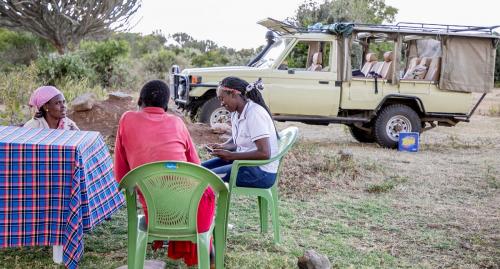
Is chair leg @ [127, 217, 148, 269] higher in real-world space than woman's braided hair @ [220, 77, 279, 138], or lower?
lower

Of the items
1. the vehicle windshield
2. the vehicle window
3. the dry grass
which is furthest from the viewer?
the vehicle window

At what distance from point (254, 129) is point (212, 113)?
18.7 feet

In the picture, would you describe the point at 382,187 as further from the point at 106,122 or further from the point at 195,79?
the point at 195,79

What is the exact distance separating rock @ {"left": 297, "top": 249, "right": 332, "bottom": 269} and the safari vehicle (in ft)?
20.3

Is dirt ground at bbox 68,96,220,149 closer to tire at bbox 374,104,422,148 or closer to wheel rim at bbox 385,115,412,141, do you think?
tire at bbox 374,104,422,148

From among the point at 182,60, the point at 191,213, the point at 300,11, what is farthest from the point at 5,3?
the point at 191,213

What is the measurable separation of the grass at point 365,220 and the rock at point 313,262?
25 cm

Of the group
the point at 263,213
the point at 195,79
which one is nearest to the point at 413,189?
the point at 263,213

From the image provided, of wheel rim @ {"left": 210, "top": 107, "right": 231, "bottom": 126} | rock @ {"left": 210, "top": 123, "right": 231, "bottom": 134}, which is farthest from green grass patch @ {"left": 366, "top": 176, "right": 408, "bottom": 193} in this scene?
wheel rim @ {"left": 210, "top": 107, "right": 231, "bottom": 126}

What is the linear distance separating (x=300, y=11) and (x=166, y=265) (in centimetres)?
1666

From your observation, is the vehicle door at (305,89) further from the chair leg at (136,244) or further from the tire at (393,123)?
the chair leg at (136,244)

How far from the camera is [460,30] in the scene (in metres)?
10.6

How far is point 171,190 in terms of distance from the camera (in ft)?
10.9

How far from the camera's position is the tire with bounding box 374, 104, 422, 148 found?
10.8 metres
